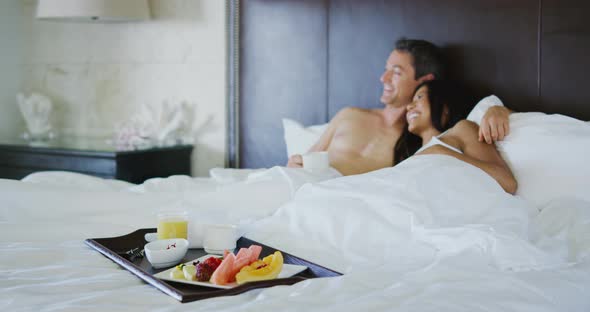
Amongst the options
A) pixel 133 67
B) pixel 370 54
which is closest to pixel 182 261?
pixel 370 54

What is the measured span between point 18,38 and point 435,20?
277 cm

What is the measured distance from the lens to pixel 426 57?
2.58 meters

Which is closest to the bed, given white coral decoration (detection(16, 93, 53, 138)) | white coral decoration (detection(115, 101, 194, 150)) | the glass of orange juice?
the glass of orange juice

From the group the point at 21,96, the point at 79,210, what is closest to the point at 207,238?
the point at 79,210

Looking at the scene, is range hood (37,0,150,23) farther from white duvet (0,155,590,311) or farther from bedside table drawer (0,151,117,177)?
white duvet (0,155,590,311)

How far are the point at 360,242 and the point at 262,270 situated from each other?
0.36 meters

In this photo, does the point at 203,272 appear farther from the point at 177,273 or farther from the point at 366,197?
the point at 366,197

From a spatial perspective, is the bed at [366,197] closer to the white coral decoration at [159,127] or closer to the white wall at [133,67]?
the white wall at [133,67]

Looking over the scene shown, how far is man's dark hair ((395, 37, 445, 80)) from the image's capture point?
2.58 m

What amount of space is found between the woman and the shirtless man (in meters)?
0.11

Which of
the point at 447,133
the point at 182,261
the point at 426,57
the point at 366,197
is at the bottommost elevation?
the point at 182,261

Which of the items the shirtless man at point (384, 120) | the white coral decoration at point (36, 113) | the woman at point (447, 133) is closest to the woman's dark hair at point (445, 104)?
the woman at point (447, 133)

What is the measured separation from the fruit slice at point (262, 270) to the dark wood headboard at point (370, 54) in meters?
1.57

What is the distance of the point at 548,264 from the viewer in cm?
140
